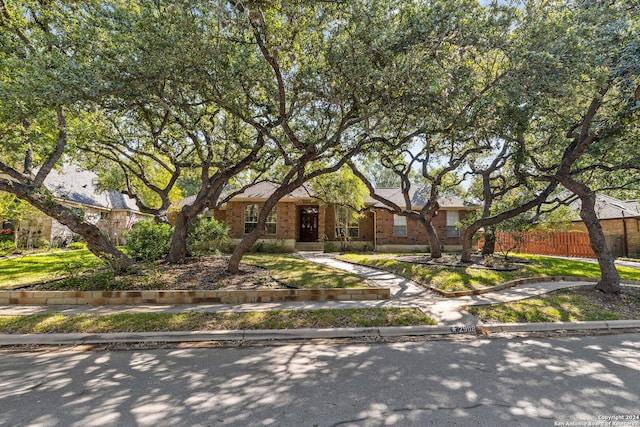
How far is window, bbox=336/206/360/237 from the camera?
18527 mm

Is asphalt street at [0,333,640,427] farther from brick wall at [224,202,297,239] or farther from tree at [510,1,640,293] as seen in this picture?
brick wall at [224,202,297,239]

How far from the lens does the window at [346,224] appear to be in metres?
18.5

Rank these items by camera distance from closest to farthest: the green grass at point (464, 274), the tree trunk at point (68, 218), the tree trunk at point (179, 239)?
the tree trunk at point (68, 218) < the green grass at point (464, 274) < the tree trunk at point (179, 239)

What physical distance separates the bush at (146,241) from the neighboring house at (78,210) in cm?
474

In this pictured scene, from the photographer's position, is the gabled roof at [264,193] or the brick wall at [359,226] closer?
the gabled roof at [264,193]

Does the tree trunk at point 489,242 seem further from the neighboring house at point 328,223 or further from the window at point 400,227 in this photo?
the window at point 400,227

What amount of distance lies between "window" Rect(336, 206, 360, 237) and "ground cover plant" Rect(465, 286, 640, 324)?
38.0ft

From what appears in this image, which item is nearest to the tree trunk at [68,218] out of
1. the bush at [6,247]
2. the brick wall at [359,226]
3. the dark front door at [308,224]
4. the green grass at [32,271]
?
the green grass at [32,271]

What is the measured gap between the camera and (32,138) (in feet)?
27.4

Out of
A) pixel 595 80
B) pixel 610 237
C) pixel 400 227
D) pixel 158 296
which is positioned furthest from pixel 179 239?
pixel 610 237

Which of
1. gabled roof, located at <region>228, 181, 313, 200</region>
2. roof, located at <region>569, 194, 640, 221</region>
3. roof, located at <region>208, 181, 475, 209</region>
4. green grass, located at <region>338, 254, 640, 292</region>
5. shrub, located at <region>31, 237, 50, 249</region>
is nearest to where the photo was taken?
green grass, located at <region>338, 254, 640, 292</region>

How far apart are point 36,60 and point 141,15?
7.41ft

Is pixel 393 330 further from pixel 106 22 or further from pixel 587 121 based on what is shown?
pixel 106 22

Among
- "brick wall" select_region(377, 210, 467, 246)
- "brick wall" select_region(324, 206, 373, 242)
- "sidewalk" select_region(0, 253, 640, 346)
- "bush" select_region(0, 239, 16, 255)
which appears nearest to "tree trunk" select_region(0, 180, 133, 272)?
"sidewalk" select_region(0, 253, 640, 346)
